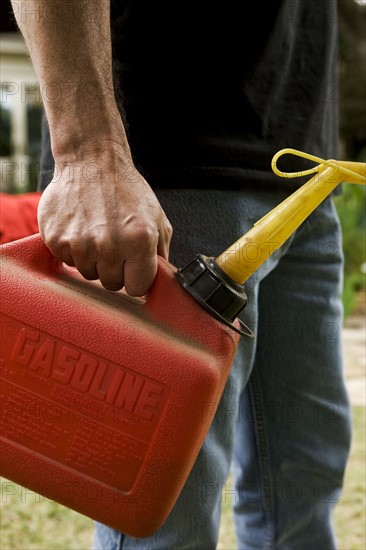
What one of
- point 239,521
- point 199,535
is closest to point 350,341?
point 239,521

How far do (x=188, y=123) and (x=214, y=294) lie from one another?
25 centimetres

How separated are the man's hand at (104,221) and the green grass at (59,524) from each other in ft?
4.21

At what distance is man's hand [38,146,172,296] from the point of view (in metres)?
0.74

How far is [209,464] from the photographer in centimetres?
93

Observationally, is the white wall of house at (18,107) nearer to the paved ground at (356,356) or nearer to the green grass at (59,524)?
the paved ground at (356,356)

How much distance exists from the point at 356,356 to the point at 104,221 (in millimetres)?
3082

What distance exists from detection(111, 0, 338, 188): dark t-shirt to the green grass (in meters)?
1.19

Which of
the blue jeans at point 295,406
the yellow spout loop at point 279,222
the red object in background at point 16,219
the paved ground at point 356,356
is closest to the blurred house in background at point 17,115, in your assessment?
the paved ground at point 356,356

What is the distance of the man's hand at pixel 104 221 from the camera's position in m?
0.74

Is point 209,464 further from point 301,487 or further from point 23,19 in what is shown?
point 23,19

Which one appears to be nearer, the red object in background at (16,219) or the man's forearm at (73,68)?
the man's forearm at (73,68)

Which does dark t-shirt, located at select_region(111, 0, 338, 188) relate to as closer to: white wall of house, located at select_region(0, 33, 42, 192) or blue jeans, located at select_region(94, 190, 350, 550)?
blue jeans, located at select_region(94, 190, 350, 550)

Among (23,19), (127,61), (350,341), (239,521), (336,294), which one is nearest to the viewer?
(23,19)

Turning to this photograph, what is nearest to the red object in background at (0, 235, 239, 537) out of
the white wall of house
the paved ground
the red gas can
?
the red gas can
